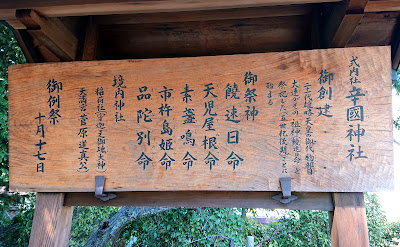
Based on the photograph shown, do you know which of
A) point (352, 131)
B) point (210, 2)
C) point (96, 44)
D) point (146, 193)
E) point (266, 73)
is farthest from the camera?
point (96, 44)

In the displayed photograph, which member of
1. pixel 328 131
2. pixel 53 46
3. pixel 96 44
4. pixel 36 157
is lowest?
pixel 36 157

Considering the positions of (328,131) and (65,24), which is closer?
(328,131)

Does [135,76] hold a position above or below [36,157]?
above

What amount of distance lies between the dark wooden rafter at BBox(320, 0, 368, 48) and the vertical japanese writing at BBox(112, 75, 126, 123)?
4.71ft

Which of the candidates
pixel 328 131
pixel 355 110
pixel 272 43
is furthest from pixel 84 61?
pixel 355 110

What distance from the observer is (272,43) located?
2422mm

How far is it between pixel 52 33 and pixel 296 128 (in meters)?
1.69

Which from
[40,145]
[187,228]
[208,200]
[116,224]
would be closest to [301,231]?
[187,228]

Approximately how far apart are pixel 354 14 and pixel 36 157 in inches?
86.2

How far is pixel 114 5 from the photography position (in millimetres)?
1694

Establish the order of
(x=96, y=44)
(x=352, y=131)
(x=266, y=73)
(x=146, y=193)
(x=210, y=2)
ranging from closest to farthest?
(x=210, y=2) → (x=352, y=131) → (x=266, y=73) → (x=146, y=193) → (x=96, y=44)

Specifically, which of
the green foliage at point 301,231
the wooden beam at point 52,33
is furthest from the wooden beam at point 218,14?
the green foliage at point 301,231

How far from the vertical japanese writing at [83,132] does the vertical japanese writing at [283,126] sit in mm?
1266

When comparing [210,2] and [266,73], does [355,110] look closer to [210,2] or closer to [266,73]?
[266,73]
